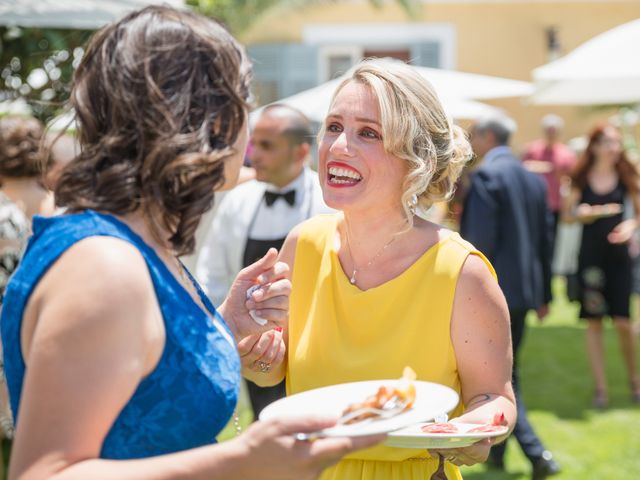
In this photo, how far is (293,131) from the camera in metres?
5.12

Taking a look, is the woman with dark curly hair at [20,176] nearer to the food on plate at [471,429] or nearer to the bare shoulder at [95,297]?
the food on plate at [471,429]

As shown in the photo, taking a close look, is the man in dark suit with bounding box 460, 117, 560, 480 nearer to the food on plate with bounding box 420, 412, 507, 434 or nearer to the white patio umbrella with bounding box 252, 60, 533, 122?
the white patio umbrella with bounding box 252, 60, 533, 122

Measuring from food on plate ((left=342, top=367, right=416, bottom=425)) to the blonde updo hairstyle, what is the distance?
101cm

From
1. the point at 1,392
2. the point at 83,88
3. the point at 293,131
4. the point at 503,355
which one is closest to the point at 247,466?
the point at 83,88

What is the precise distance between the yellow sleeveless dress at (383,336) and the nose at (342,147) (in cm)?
34

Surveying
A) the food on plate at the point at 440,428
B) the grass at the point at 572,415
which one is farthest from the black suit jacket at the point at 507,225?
the food on plate at the point at 440,428

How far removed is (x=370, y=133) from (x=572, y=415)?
16.1ft

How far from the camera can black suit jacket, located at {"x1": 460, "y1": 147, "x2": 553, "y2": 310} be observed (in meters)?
5.96

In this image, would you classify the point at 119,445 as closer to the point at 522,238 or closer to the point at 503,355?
the point at 503,355

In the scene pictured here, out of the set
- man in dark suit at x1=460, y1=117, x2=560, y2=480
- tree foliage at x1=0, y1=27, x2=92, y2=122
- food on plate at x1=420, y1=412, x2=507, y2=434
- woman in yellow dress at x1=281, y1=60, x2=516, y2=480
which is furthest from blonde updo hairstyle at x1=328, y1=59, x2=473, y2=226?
tree foliage at x1=0, y1=27, x2=92, y2=122

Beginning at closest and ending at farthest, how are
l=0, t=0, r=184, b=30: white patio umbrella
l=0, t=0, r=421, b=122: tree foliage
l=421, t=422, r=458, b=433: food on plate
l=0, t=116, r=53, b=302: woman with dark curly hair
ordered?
l=421, t=422, r=458, b=433: food on plate, l=0, t=116, r=53, b=302: woman with dark curly hair, l=0, t=0, r=184, b=30: white patio umbrella, l=0, t=0, r=421, b=122: tree foliage

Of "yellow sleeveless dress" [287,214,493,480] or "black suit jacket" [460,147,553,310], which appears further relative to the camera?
"black suit jacket" [460,147,553,310]

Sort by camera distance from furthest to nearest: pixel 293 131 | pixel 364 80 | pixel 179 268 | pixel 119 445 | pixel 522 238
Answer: pixel 522 238
pixel 293 131
pixel 364 80
pixel 179 268
pixel 119 445

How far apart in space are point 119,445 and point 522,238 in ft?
15.8
